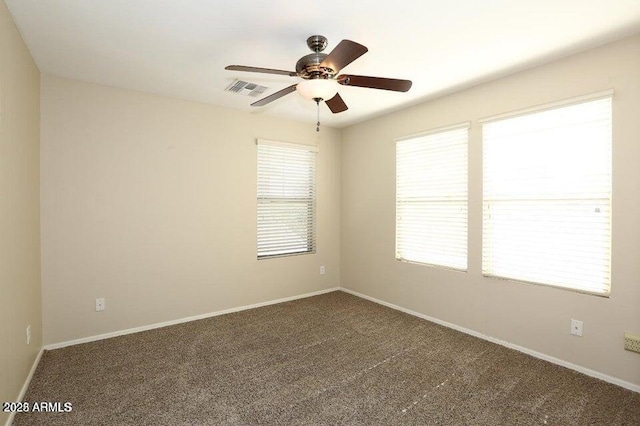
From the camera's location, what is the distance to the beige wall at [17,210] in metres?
1.88

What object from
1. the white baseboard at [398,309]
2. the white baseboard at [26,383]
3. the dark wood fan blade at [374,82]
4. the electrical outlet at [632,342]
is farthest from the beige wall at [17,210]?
the electrical outlet at [632,342]

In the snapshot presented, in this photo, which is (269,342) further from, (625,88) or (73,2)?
(625,88)

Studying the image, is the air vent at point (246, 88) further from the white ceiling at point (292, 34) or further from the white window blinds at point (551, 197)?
the white window blinds at point (551, 197)

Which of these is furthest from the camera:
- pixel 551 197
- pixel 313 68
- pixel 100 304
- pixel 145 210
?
pixel 145 210

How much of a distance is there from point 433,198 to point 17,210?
12.1 ft

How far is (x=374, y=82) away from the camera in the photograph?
7.20 feet

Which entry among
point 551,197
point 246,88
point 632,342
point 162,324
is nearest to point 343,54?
point 246,88

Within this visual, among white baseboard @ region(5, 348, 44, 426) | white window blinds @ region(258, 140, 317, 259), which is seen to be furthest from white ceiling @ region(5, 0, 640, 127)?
white baseboard @ region(5, 348, 44, 426)

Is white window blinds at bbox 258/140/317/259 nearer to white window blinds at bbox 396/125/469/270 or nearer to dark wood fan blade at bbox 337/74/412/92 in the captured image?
white window blinds at bbox 396/125/469/270

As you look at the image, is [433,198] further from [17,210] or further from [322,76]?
[17,210]

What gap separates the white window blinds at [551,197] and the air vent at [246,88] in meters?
2.30

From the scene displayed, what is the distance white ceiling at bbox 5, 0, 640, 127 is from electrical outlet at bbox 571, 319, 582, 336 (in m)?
2.14

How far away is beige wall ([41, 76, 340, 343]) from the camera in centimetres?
298

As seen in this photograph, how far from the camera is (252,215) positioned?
415 centimetres
